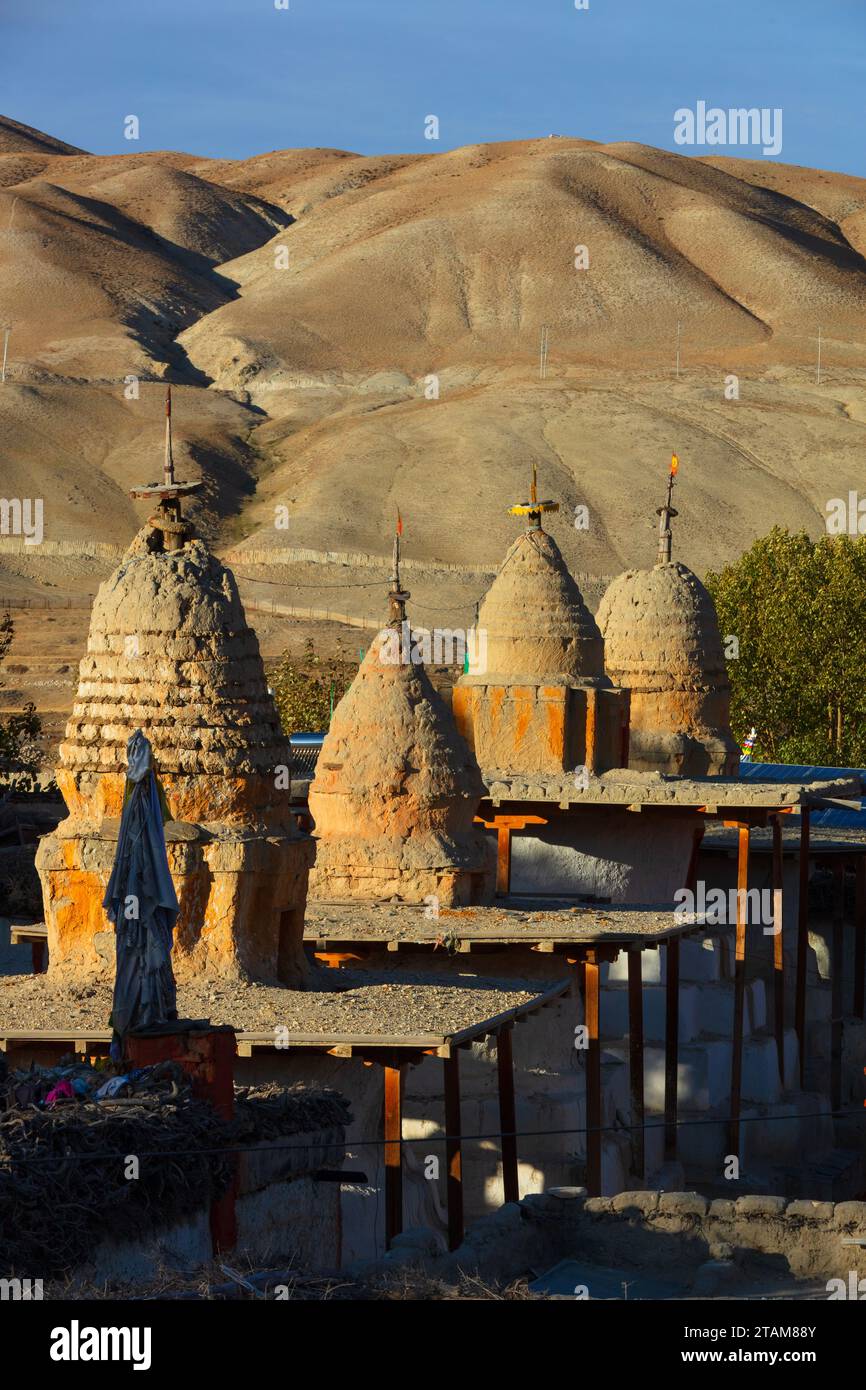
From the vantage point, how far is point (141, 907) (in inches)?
589

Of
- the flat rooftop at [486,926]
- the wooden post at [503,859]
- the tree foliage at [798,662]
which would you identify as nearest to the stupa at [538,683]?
the wooden post at [503,859]

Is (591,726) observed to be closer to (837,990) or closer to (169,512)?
(837,990)

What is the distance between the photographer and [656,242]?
13588 centimetres

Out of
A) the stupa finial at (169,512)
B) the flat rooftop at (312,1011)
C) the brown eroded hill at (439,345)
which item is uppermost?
the brown eroded hill at (439,345)

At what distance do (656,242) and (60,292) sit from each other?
3497 centimetres

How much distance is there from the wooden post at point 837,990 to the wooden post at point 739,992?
2.70 m

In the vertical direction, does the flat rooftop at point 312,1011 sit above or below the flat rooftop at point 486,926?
below

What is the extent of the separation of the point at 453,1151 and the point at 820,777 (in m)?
18.5

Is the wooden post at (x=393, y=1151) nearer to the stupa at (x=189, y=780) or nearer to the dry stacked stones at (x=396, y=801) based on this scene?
the stupa at (x=189, y=780)

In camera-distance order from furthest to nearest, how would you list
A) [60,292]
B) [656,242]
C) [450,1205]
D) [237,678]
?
[656,242] → [60,292] → [237,678] → [450,1205]

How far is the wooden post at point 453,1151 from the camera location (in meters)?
16.1

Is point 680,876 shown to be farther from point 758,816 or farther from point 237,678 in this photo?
point 237,678
